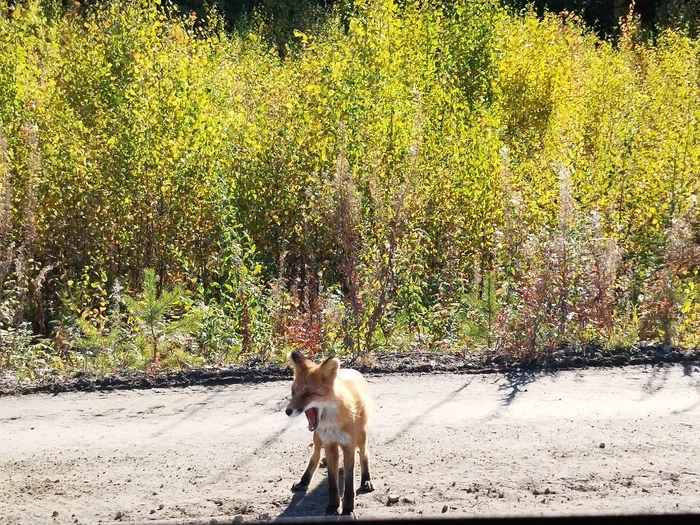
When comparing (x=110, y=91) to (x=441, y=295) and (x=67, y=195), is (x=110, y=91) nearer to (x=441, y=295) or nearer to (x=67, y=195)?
(x=67, y=195)

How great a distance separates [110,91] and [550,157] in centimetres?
667

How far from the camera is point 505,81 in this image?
1791cm

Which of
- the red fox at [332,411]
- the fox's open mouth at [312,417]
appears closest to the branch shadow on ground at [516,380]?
the red fox at [332,411]

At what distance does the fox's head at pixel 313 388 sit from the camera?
526cm

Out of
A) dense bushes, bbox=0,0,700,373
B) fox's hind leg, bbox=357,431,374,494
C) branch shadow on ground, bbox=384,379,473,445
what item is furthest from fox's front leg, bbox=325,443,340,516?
dense bushes, bbox=0,0,700,373

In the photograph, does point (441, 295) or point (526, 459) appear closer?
point (526, 459)

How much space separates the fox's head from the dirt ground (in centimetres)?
65

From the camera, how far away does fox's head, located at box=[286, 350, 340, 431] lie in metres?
5.26

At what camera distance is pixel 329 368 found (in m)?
5.29

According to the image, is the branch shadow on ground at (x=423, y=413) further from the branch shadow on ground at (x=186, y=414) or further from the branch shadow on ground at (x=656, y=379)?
the branch shadow on ground at (x=186, y=414)

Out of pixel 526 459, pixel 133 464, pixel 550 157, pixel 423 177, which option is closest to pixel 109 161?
pixel 423 177

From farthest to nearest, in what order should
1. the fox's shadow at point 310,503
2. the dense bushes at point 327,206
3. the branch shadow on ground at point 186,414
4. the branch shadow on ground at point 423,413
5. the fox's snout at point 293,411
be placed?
the dense bushes at point 327,206 → the branch shadow on ground at point 186,414 → the branch shadow on ground at point 423,413 → the fox's shadow at point 310,503 → the fox's snout at point 293,411

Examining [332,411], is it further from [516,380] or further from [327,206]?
[327,206]

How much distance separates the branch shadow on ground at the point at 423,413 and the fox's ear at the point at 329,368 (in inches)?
61.0
